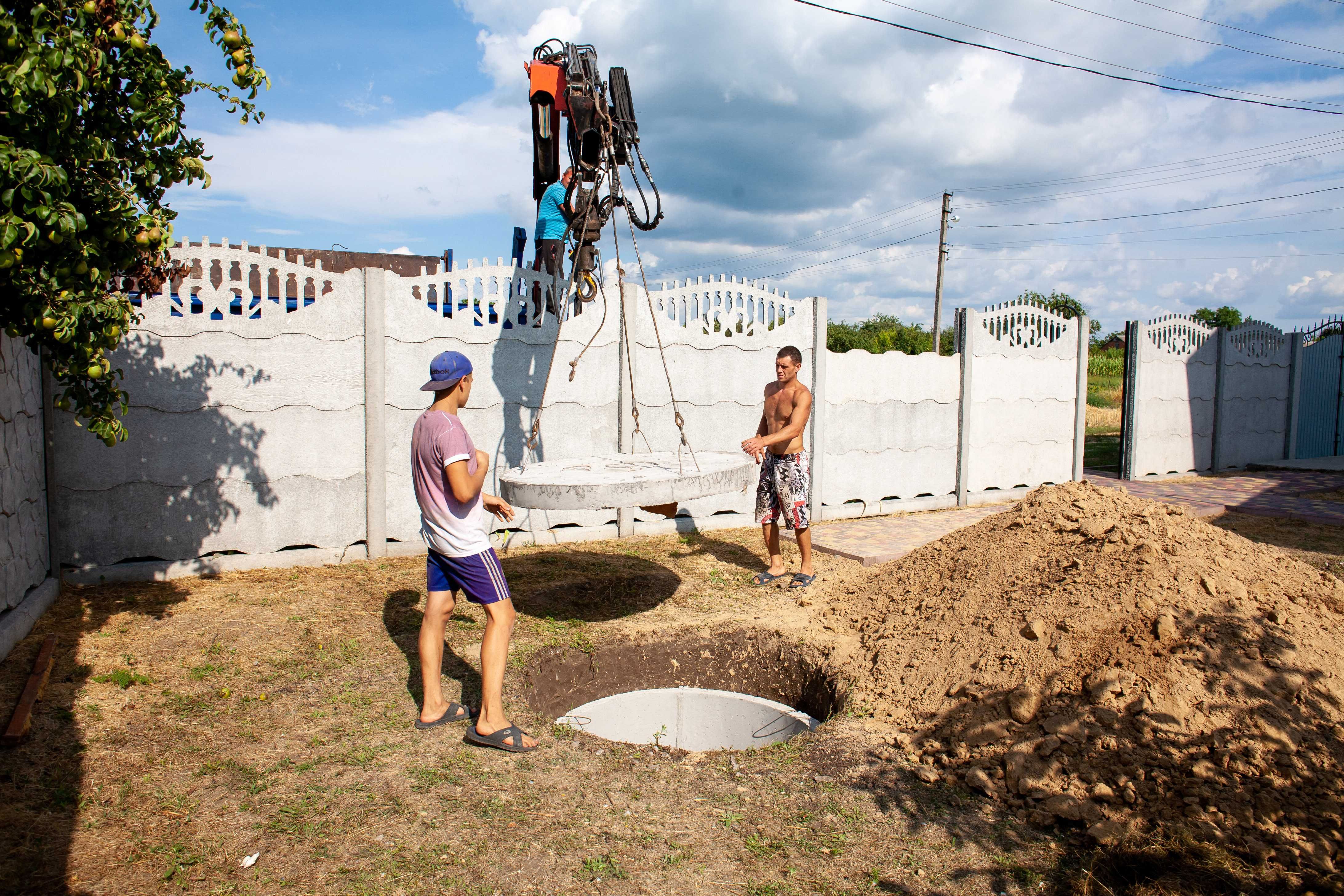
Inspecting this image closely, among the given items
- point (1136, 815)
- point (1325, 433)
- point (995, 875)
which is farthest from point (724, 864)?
point (1325, 433)

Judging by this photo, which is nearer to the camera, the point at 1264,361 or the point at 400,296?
the point at 400,296

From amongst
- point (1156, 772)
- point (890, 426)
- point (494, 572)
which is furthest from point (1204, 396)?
point (494, 572)

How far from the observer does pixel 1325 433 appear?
1598cm

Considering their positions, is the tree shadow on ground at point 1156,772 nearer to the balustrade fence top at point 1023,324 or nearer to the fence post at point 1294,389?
the balustrade fence top at point 1023,324

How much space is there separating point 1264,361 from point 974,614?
13.7 metres

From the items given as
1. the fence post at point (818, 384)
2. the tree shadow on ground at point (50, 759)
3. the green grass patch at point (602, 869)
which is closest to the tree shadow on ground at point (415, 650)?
the tree shadow on ground at point (50, 759)

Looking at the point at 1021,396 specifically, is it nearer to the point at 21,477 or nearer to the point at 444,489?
the point at 444,489

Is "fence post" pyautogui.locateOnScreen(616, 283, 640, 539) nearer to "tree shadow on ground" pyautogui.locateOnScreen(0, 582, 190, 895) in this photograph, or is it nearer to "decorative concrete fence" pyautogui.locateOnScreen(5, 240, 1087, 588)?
"decorative concrete fence" pyautogui.locateOnScreen(5, 240, 1087, 588)

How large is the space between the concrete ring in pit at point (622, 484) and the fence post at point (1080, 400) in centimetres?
792

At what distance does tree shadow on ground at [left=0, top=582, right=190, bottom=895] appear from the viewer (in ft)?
8.77

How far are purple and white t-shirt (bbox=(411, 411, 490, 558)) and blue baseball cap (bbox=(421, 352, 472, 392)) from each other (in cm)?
14

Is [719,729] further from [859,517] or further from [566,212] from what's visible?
[859,517]

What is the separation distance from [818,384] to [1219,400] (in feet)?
30.1

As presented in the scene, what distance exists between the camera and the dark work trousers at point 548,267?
7.38 m
